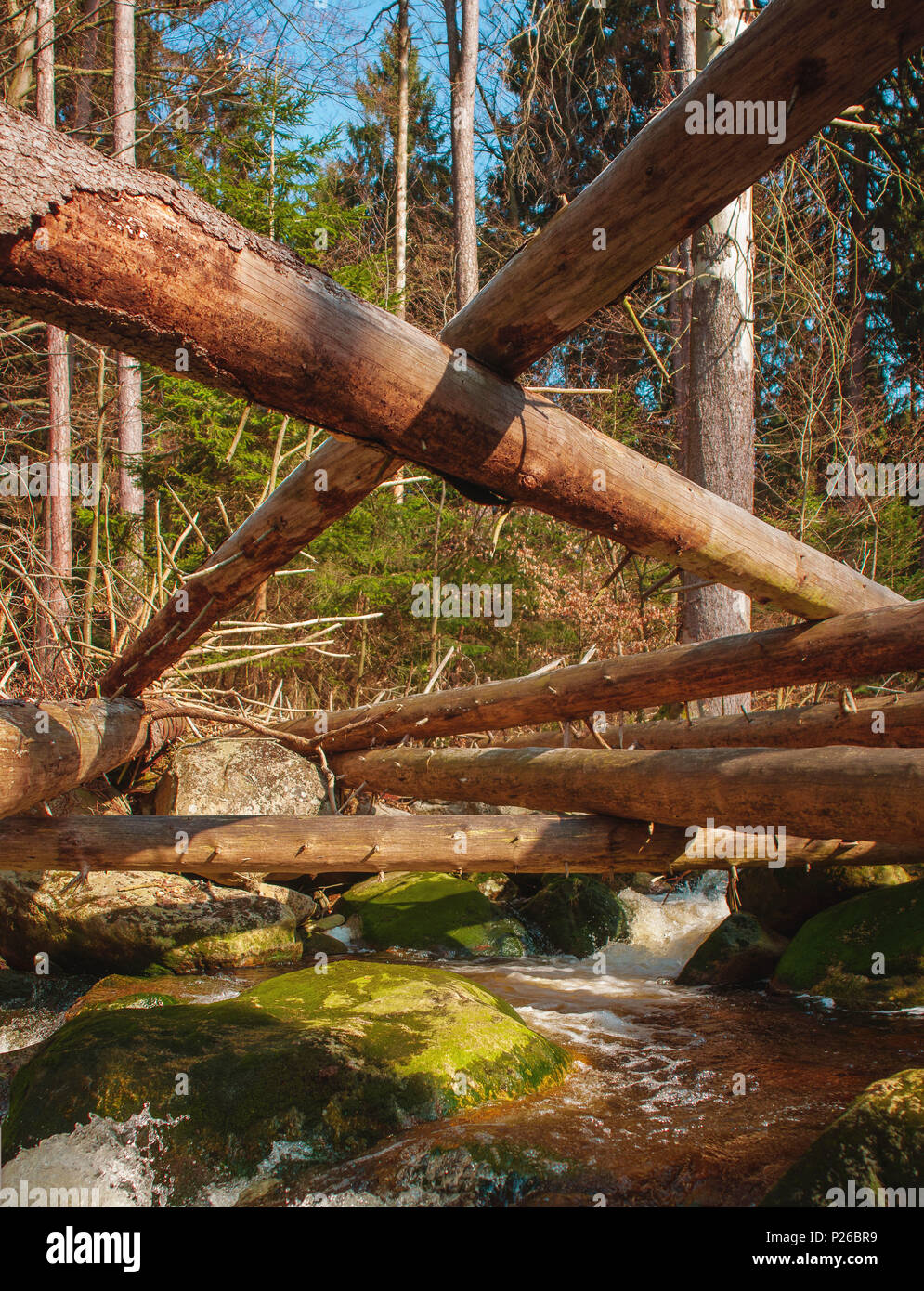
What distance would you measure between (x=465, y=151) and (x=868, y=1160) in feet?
52.7

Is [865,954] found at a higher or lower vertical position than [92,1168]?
higher

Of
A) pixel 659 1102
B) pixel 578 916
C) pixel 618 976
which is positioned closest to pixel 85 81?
pixel 578 916

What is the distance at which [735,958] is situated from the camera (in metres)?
6.43

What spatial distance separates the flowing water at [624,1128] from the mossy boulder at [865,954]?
7.1 inches

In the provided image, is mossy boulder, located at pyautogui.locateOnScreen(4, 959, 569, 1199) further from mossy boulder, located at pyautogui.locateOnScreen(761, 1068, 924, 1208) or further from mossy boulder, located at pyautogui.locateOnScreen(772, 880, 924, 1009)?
mossy boulder, located at pyautogui.locateOnScreen(772, 880, 924, 1009)

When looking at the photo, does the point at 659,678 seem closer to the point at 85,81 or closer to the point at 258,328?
the point at 258,328

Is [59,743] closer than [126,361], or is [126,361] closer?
[59,743]

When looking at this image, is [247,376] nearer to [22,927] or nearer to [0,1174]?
[0,1174]

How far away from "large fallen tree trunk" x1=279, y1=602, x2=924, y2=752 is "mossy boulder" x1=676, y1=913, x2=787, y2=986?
1.89 meters

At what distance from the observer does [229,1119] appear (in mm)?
3711

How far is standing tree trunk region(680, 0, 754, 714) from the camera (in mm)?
9250

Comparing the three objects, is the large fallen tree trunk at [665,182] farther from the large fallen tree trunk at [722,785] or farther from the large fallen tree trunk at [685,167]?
the large fallen tree trunk at [722,785]

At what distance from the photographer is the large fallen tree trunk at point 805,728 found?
19.0ft

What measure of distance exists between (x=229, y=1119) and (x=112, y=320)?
322 centimetres
